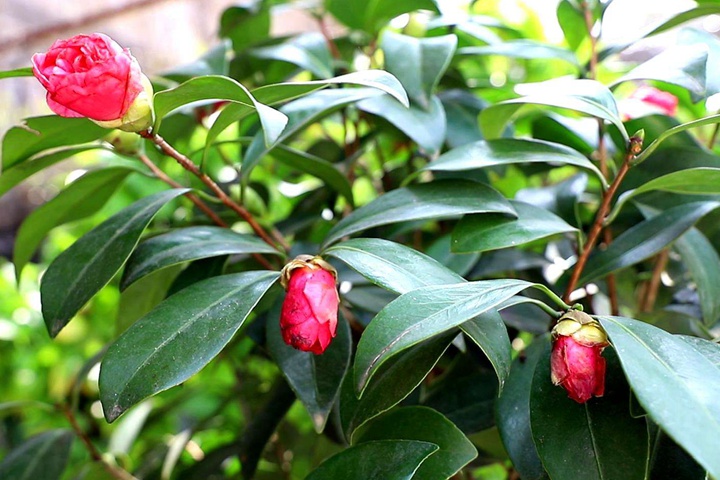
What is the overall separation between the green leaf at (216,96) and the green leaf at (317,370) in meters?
0.21

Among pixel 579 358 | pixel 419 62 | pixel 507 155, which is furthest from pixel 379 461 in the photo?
pixel 419 62

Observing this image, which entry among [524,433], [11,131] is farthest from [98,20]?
[524,433]

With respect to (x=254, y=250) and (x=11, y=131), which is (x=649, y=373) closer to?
(x=254, y=250)

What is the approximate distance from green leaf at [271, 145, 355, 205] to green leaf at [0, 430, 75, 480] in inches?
19.1

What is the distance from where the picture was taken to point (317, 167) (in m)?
0.71

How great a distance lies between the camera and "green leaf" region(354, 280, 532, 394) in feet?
1.31

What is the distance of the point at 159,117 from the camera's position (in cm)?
55

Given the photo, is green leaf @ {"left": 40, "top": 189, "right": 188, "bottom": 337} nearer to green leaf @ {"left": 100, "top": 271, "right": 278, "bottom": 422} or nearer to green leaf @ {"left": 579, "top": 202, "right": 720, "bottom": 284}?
green leaf @ {"left": 100, "top": 271, "right": 278, "bottom": 422}

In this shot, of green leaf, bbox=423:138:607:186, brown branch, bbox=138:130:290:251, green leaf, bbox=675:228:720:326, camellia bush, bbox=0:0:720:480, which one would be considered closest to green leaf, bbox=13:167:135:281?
camellia bush, bbox=0:0:720:480

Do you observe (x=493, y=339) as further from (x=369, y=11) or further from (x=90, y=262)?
(x=369, y=11)

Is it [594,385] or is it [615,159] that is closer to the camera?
[594,385]

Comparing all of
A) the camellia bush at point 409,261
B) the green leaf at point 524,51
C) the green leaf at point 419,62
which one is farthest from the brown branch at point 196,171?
the green leaf at point 524,51

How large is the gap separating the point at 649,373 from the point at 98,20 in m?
1.74

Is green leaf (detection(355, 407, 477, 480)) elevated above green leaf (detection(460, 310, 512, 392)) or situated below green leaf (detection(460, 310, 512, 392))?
below
